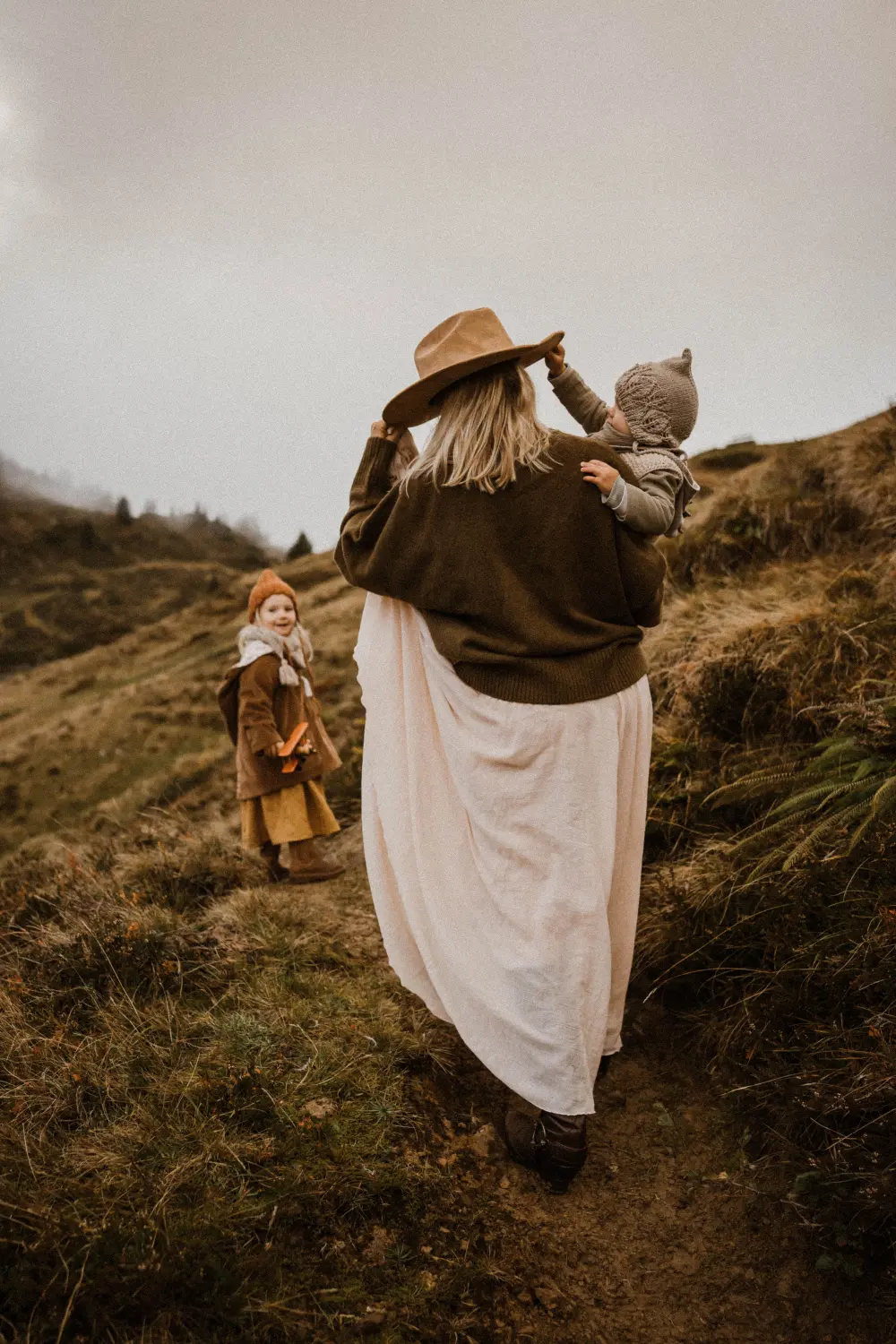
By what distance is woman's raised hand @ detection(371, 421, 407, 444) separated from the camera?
9.38 feet

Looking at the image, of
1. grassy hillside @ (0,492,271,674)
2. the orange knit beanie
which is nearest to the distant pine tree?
grassy hillside @ (0,492,271,674)

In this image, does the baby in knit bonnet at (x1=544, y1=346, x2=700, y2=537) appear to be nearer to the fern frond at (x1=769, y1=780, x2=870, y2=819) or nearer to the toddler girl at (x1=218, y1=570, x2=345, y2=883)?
the fern frond at (x1=769, y1=780, x2=870, y2=819)

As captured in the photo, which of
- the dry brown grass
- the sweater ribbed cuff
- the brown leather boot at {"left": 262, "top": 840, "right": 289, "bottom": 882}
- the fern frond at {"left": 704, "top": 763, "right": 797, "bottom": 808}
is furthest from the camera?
the brown leather boot at {"left": 262, "top": 840, "right": 289, "bottom": 882}

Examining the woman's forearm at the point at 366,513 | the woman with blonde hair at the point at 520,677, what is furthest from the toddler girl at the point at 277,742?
the woman with blonde hair at the point at 520,677

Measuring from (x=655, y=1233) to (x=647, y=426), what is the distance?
279cm

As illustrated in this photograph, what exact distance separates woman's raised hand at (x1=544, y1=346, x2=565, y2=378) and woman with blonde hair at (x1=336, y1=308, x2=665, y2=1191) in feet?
0.21

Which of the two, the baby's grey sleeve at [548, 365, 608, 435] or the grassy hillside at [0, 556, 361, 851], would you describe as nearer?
the baby's grey sleeve at [548, 365, 608, 435]

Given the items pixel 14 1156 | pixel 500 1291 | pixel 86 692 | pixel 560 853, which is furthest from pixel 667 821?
pixel 86 692

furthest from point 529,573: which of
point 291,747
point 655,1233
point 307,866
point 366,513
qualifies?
point 307,866

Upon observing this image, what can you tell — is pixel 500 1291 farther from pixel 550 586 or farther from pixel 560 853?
pixel 550 586

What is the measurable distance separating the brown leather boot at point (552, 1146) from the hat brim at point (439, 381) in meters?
2.51

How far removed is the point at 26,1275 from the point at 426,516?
7.66 feet

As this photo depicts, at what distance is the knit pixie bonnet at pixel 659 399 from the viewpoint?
2740mm

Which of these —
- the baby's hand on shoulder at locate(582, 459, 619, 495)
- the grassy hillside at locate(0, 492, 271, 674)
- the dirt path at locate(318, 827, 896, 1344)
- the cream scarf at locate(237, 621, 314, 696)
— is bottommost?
the dirt path at locate(318, 827, 896, 1344)
